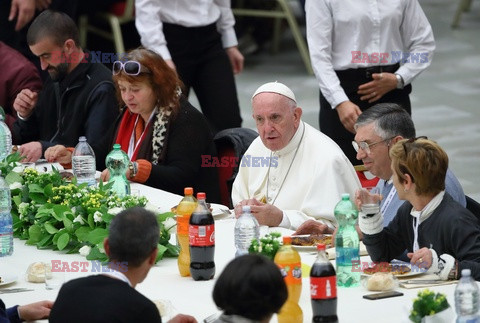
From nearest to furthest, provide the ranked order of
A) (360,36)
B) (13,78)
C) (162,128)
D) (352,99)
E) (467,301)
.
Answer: (467,301), (162,128), (360,36), (352,99), (13,78)

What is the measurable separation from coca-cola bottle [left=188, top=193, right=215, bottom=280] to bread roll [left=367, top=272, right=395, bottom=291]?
→ 64cm

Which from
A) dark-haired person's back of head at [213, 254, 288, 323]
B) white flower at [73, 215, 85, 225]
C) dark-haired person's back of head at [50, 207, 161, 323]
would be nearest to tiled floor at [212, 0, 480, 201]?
white flower at [73, 215, 85, 225]

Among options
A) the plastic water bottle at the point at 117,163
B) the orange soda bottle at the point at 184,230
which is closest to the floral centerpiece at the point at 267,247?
the orange soda bottle at the point at 184,230

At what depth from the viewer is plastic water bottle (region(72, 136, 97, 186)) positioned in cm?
598

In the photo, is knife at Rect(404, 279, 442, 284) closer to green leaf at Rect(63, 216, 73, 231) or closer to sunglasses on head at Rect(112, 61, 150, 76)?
green leaf at Rect(63, 216, 73, 231)

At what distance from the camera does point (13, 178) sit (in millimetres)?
5676

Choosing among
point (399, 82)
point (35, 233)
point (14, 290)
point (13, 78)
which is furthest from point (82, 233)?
point (13, 78)

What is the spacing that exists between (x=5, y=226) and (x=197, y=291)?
1088mm

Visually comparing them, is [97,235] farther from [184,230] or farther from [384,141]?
[384,141]

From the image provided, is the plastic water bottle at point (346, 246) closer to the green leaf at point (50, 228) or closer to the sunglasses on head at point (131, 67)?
the green leaf at point (50, 228)

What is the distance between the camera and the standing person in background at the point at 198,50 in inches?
292

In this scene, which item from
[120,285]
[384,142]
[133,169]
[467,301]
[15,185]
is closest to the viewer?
[120,285]

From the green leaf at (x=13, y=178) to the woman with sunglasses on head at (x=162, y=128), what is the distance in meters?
0.61

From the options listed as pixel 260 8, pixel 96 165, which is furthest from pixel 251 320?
pixel 260 8
